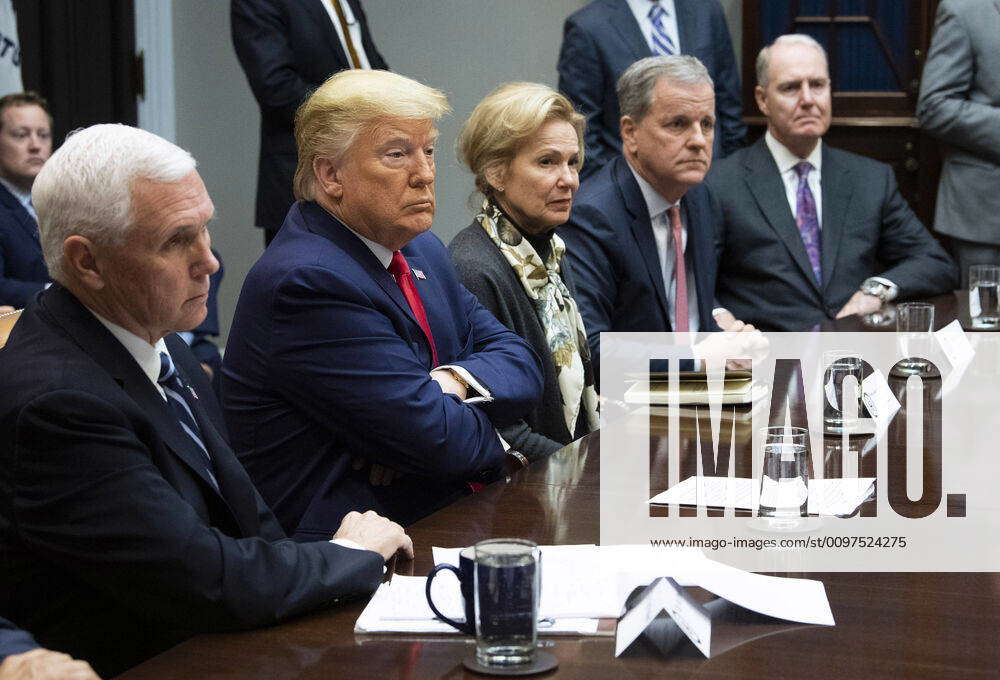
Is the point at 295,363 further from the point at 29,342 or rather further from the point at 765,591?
the point at 765,591

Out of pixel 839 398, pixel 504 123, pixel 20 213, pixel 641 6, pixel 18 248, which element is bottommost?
pixel 18 248

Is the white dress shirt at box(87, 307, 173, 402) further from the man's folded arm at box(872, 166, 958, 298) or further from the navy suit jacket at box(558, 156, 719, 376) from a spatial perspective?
the man's folded arm at box(872, 166, 958, 298)

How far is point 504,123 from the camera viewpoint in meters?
3.09

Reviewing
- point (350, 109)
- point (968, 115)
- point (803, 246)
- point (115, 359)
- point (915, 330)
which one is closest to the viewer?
point (115, 359)

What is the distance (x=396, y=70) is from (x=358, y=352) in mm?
4530

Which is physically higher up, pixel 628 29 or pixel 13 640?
pixel 628 29

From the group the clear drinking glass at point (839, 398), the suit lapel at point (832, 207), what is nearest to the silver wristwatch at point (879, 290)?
the suit lapel at point (832, 207)

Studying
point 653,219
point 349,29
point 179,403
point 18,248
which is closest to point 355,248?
point 179,403

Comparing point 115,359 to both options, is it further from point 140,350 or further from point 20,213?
point 20,213

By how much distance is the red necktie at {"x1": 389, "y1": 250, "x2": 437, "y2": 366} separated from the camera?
2484 mm

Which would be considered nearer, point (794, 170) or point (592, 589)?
point (592, 589)

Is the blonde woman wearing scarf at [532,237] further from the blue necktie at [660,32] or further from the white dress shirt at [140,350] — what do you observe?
the blue necktie at [660,32]

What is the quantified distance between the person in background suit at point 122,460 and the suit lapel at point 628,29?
3320mm

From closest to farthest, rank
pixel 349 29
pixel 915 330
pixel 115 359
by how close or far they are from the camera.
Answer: pixel 115 359 → pixel 915 330 → pixel 349 29
